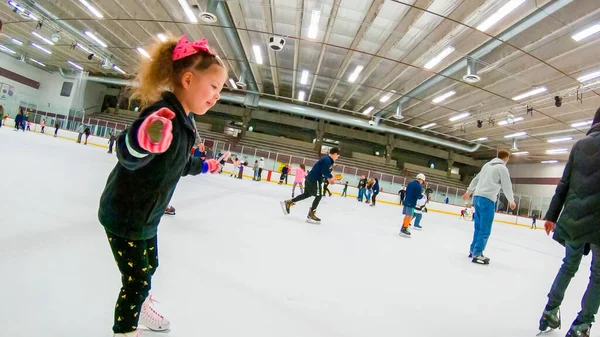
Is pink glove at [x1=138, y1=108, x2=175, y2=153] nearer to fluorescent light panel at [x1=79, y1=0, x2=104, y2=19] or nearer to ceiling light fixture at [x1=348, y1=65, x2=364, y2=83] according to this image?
ceiling light fixture at [x1=348, y1=65, x2=364, y2=83]

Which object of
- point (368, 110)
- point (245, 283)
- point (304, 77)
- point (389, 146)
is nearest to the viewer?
point (245, 283)

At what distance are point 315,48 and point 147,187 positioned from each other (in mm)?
12911

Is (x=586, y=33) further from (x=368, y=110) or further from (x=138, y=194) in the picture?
(x=368, y=110)

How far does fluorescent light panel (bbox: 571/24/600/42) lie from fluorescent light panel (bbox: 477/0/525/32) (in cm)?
223

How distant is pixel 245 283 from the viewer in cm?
177

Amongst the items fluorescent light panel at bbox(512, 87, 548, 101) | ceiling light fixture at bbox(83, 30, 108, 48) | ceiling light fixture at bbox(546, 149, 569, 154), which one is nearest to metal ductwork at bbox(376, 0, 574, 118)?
fluorescent light panel at bbox(512, 87, 548, 101)

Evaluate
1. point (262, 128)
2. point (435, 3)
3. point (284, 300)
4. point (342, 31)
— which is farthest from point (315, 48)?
point (262, 128)

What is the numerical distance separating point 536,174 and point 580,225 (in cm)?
3057

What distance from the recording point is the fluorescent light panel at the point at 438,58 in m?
9.90

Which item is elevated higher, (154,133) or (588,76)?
(588,76)

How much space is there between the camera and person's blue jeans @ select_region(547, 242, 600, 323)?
160 centimetres

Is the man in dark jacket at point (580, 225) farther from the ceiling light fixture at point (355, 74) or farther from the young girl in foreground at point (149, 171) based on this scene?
the ceiling light fixture at point (355, 74)

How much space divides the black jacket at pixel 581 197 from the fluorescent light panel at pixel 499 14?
7.05 metres

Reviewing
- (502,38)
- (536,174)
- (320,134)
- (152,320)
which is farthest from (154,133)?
Result: (536,174)
